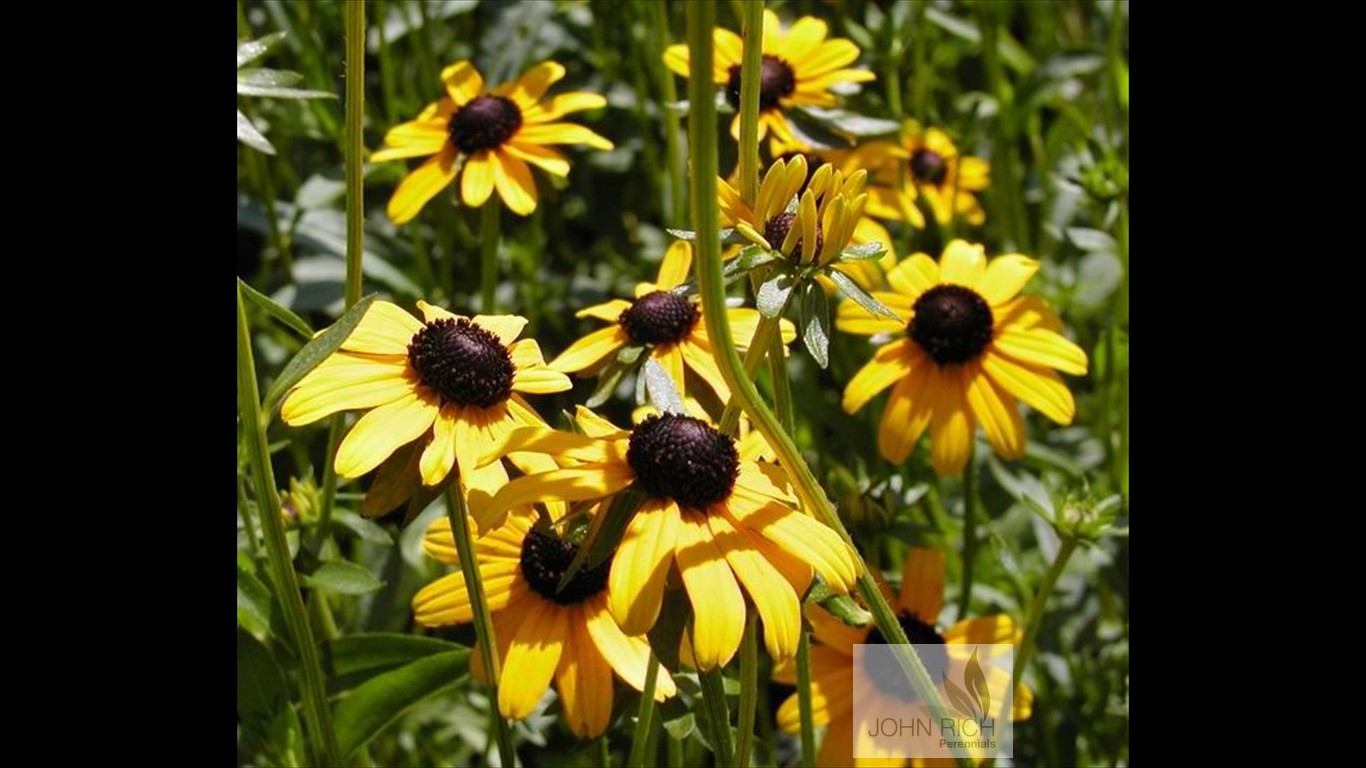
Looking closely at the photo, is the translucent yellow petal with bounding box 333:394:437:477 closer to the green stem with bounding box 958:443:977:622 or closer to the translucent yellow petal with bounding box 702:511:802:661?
the translucent yellow petal with bounding box 702:511:802:661

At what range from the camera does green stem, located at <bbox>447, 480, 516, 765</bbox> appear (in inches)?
31.8

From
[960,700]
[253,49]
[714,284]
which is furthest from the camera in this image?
[253,49]

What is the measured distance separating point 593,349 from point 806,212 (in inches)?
15.0

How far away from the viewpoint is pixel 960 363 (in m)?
1.26

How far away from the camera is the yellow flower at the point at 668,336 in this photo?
1035 millimetres

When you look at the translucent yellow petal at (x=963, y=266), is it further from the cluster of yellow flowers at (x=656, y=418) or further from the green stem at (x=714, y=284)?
the green stem at (x=714, y=284)

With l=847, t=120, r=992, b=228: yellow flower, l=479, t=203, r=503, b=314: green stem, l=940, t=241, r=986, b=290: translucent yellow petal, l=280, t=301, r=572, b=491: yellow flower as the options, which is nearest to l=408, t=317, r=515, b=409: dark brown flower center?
l=280, t=301, r=572, b=491: yellow flower

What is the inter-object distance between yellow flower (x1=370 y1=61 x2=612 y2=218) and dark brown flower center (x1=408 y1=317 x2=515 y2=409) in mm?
394

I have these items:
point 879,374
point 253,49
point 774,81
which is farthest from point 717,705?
point 774,81

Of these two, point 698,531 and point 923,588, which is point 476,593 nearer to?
point 698,531

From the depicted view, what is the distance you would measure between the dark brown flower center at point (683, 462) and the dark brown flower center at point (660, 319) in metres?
0.30
